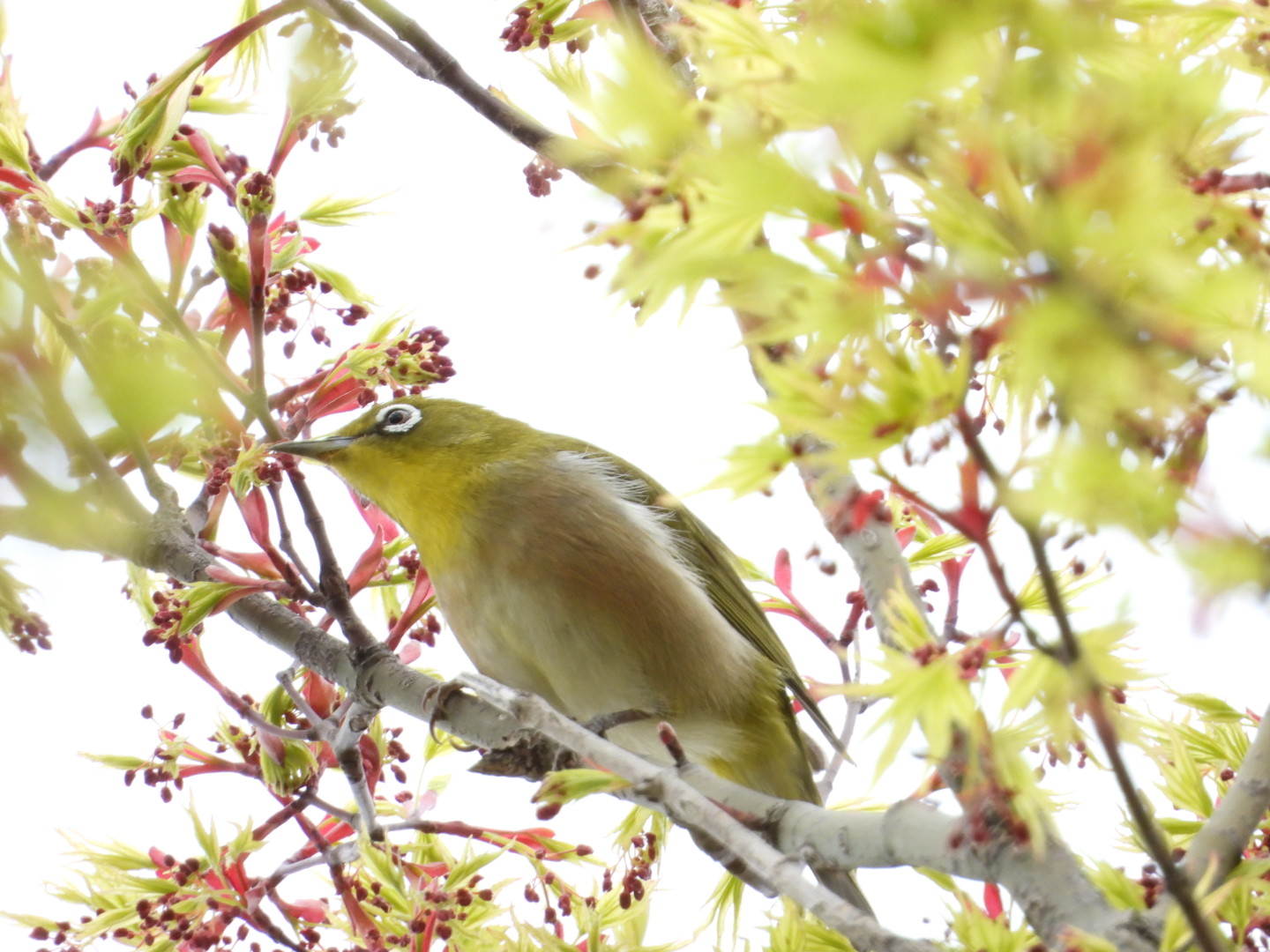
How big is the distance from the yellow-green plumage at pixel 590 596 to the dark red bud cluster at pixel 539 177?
16.4 inches

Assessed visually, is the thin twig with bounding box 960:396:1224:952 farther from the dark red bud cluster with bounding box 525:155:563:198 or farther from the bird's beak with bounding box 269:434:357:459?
the bird's beak with bounding box 269:434:357:459

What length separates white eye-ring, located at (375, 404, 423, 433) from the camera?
2.31m

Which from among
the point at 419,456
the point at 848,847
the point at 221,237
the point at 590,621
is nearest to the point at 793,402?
the point at 848,847

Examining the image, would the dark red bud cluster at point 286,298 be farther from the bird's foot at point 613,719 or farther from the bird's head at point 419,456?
the bird's foot at point 613,719

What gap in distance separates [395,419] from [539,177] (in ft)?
2.52

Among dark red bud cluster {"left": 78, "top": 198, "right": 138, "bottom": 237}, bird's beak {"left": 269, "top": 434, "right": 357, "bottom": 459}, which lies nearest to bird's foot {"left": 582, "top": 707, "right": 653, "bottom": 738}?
bird's beak {"left": 269, "top": 434, "right": 357, "bottom": 459}

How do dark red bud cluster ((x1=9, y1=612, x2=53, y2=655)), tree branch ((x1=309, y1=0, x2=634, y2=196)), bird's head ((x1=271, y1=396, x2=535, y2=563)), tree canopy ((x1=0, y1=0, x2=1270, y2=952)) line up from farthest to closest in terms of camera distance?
bird's head ((x1=271, y1=396, x2=535, y2=563))
tree branch ((x1=309, y1=0, x2=634, y2=196))
dark red bud cluster ((x1=9, y1=612, x2=53, y2=655))
tree canopy ((x1=0, y1=0, x2=1270, y2=952))

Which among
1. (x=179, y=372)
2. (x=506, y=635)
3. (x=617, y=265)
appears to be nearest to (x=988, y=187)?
(x=617, y=265)

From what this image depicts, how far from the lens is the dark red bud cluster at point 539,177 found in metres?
1.67

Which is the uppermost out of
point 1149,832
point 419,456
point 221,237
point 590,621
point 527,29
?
point 527,29

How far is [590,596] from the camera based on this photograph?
6.55ft

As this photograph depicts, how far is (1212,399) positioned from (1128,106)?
0.27 meters

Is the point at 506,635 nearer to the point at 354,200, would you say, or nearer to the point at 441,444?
A: the point at 441,444

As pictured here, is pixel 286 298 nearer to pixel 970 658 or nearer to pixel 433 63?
pixel 433 63
